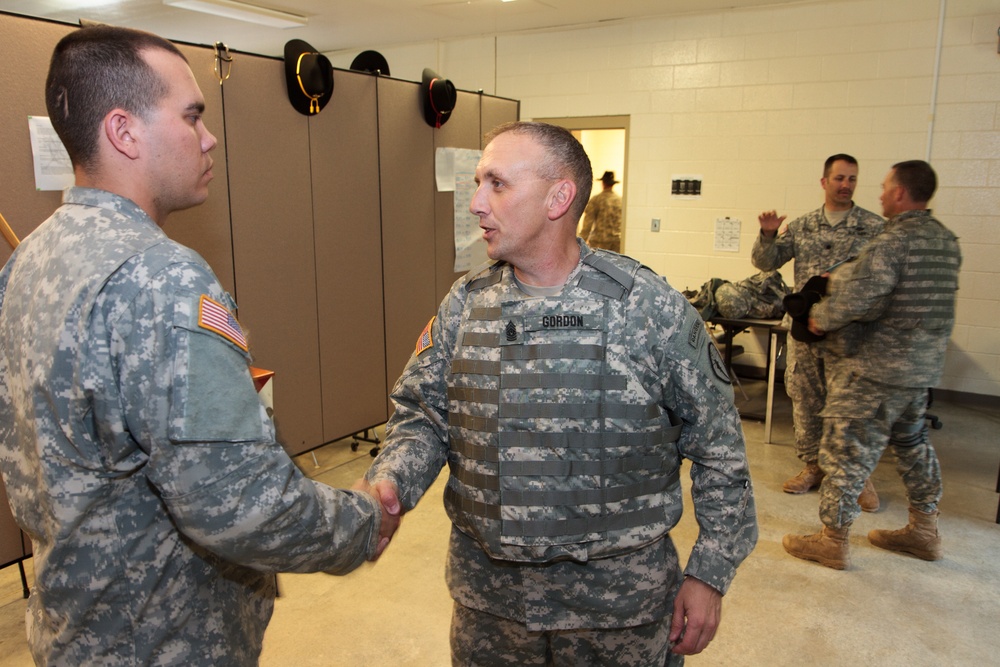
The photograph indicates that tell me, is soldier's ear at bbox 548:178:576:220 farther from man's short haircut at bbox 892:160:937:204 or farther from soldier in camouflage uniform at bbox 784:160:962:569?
man's short haircut at bbox 892:160:937:204

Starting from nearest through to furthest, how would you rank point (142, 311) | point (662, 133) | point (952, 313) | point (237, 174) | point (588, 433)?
point (142, 311) → point (588, 433) → point (952, 313) → point (237, 174) → point (662, 133)

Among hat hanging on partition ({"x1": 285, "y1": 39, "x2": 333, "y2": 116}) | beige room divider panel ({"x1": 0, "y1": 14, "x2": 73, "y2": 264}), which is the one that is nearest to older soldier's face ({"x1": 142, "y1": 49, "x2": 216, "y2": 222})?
beige room divider panel ({"x1": 0, "y1": 14, "x2": 73, "y2": 264})

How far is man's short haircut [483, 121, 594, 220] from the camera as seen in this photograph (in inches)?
57.7

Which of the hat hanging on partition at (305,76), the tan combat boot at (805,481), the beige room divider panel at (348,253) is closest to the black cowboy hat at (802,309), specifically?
the tan combat boot at (805,481)

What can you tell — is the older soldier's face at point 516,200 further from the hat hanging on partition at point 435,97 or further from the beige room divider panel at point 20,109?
the hat hanging on partition at point 435,97

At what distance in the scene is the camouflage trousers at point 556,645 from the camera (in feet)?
4.78

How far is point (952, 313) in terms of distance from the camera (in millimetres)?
3062

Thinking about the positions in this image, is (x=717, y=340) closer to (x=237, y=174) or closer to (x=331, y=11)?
(x=237, y=174)

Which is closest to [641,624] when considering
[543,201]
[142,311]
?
[543,201]

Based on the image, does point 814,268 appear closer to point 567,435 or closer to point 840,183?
point 840,183

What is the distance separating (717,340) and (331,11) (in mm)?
4550

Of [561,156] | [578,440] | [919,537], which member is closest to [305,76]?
[561,156]

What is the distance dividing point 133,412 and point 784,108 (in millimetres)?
5730

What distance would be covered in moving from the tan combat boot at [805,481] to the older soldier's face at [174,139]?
363cm
